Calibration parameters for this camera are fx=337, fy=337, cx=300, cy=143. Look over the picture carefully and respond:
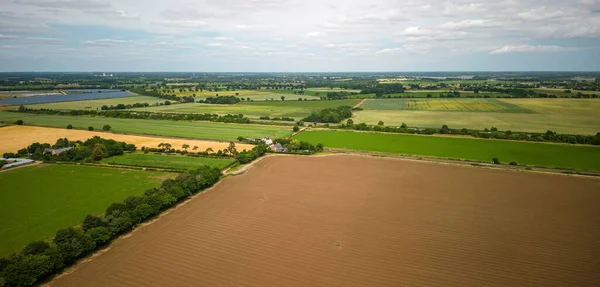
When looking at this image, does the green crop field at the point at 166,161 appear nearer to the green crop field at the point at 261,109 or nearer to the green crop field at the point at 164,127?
the green crop field at the point at 164,127

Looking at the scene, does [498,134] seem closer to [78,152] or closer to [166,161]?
[166,161]

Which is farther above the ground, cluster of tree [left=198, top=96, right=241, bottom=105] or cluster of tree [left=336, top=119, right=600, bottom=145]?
cluster of tree [left=198, top=96, right=241, bottom=105]

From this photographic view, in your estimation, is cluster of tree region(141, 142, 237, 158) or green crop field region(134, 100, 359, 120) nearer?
cluster of tree region(141, 142, 237, 158)

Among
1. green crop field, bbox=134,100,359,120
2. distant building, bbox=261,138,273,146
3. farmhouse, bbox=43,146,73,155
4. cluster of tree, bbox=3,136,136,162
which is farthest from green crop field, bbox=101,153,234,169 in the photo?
green crop field, bbox=134,100,359,120

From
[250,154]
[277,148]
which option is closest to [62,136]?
[250,154]

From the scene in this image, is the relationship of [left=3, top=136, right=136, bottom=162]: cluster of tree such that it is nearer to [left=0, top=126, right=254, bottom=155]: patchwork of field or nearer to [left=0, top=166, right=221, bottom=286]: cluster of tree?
[left=0, top=126, right=254, bottom=155]: patchwork of field

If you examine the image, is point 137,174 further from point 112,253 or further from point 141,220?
point 112,253
